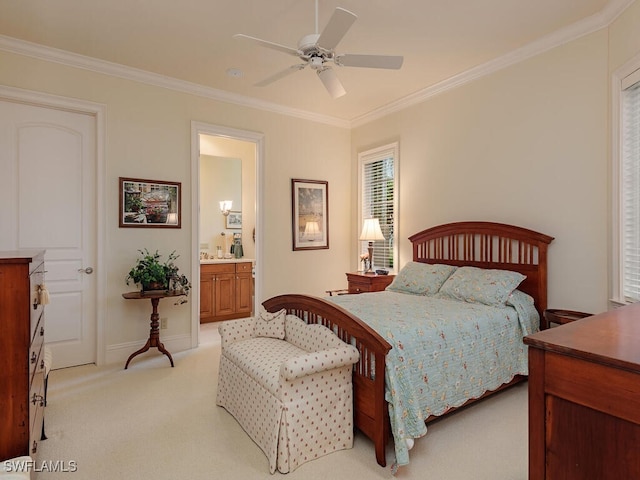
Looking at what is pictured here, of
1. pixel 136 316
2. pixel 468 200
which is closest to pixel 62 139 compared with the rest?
pixel 136 316

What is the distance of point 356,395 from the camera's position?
2316mm

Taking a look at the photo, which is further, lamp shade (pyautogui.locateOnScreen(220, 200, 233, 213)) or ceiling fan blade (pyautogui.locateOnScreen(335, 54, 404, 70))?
lamp shade (pyautogui.locateOnScreen(220, 200, 233, 213))

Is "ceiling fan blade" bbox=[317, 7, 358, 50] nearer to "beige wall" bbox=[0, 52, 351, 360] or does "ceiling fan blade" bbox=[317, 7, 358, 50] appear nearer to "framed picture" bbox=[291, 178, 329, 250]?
"beige wall" bbox=[0, 52, 351, 360]

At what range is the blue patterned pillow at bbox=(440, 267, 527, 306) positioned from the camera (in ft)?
10.1

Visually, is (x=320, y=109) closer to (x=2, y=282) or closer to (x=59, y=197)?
(x=59, y=197)

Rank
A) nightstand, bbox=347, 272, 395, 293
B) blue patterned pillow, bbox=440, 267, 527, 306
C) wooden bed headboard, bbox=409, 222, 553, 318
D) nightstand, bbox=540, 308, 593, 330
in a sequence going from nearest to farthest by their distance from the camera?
1. nightstand, bbox=540, 308, 593, 330
2. blue patterned pillow, bbox=440, 267, 527, 306
3. wooden bed headboard, bbox=409, 222, 553, 318
4. nightstand, bbox=347, 272, 395, 293


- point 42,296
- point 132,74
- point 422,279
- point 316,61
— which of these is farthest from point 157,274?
point 422,279

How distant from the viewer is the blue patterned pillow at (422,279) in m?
3.66

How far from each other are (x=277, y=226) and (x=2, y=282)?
354cm

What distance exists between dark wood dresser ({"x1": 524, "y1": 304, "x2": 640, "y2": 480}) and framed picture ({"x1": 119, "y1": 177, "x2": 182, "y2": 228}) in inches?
149

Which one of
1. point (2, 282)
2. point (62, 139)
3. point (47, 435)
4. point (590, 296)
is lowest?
point (47, 435)

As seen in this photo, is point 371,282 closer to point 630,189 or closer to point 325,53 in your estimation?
point 630,189

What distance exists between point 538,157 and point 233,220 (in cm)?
466

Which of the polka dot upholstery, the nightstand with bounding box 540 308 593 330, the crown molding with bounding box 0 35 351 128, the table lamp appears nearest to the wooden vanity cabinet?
the table lamp
